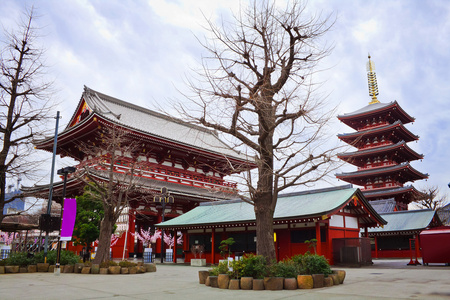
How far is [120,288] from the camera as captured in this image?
10.3 meters

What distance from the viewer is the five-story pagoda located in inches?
1641

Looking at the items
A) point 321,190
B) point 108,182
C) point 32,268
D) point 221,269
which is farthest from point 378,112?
point 32,268

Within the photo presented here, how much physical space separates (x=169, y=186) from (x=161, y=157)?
10.6 ft

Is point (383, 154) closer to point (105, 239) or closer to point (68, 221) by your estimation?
point (105, 239)

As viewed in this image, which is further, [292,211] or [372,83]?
[372,83]

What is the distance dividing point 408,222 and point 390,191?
454 inches

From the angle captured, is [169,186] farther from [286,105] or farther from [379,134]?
[379,134]

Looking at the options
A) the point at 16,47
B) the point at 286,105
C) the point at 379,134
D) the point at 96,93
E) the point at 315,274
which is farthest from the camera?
the point at 379,134

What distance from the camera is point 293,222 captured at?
2031 cm

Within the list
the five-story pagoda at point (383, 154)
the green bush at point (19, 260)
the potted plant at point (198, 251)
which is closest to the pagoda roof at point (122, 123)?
the potted plant at point (198, 251)

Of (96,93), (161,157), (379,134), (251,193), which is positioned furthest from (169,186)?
(379,134)

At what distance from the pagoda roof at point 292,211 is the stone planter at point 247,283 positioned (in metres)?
8.92

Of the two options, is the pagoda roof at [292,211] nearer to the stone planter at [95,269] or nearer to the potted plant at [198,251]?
the potted plant at [198,251]

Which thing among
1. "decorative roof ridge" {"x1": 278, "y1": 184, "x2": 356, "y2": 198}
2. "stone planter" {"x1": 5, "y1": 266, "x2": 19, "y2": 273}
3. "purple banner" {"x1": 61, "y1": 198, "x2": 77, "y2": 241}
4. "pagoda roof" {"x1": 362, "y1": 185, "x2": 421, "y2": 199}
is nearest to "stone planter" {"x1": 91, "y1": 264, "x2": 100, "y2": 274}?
"purple banner" {"x1": 61, "y1": 198, "x2": 77, "y2": 241}
